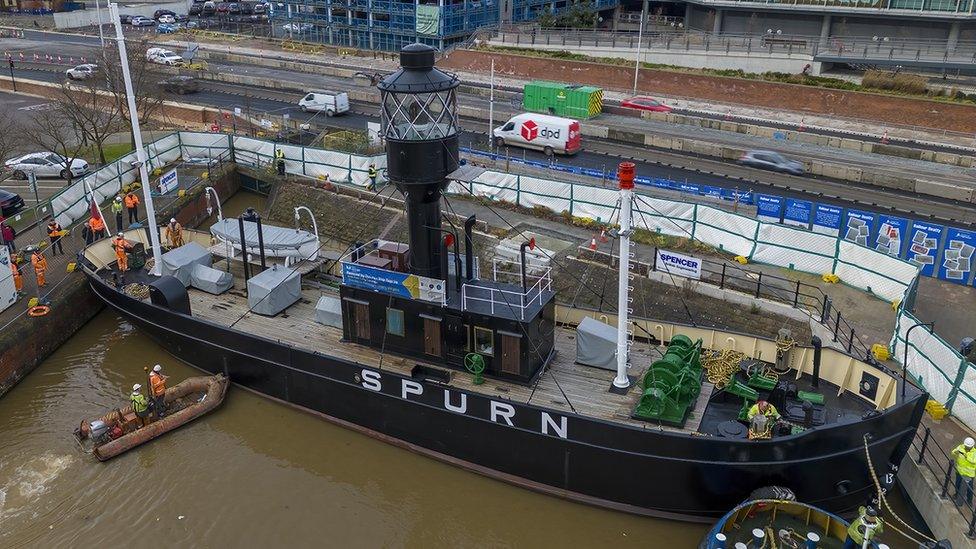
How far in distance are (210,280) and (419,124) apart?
895 cm

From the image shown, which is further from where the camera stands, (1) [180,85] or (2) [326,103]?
(1) [180,85]

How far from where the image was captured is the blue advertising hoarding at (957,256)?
23.5 m

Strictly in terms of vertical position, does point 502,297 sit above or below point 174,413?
above

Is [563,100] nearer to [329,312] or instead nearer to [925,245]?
[925,245]

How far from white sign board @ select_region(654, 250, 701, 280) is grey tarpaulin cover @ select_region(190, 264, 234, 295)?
13056 millimetres

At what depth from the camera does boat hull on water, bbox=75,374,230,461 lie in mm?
17969

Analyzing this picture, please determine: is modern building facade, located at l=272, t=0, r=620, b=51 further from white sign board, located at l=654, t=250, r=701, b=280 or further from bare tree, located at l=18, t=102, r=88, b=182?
white sign board, located at l=654, t=250, r=701, b=280

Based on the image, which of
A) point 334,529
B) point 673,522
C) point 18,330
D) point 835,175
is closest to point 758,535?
point 673,522

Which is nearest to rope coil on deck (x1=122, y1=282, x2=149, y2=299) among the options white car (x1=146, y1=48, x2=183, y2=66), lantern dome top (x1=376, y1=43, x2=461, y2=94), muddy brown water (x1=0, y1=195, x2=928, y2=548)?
muddy brown water (x1=0, y1=195, x2=928, y2=548)

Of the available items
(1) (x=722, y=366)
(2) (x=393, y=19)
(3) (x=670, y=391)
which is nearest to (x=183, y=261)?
(3) (x=670, y=391)

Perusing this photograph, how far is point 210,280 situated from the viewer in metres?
21.6

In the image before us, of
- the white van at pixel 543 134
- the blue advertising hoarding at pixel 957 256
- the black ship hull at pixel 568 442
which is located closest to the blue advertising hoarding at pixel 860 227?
the blue advertising hoarding at pixel 957 256

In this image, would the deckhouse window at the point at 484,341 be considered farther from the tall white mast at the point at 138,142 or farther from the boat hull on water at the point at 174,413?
the tall white mast at the point at 138,142

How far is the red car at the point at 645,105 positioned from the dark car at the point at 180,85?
28695mm
